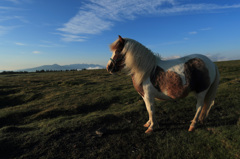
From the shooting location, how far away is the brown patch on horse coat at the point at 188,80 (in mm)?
3623

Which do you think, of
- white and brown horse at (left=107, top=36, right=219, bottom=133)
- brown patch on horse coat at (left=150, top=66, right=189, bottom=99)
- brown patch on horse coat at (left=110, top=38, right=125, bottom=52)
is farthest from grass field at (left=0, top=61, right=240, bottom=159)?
brown patch on horse coat at (left=150, top=66, right=189, bottom=99)

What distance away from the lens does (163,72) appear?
12.5ft

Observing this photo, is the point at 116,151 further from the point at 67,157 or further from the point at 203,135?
the point at 203,135

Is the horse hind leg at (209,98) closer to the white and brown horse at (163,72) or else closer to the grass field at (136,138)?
the white and brown horse at (163,72)

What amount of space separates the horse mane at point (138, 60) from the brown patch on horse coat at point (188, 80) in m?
0.45

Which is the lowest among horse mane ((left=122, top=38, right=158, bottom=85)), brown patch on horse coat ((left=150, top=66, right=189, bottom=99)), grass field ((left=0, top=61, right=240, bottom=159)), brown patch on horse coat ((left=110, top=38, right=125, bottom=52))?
grass field ((left=0, top=61, right=240, bottom=159))

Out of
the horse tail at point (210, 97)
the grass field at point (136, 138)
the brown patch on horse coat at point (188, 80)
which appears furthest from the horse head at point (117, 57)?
the horse tail at point (210, 97)

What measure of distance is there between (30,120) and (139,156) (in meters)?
6.48

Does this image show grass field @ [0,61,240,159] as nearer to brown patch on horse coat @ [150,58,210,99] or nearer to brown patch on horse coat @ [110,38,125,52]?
brown patch on horse coat @ [110,38,125,52]

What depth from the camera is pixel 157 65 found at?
399 cm

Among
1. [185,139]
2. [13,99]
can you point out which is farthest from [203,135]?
[13,99]

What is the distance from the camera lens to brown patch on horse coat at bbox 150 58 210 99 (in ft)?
11.9

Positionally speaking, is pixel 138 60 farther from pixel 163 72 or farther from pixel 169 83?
pixel 169 83

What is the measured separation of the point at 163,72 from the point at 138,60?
0.81 metres
